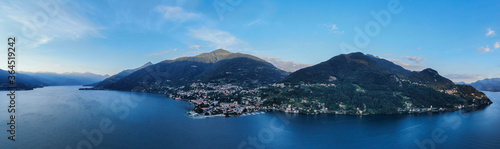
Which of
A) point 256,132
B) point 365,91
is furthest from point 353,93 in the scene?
point 256,132

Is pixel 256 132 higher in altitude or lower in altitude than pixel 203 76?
lower

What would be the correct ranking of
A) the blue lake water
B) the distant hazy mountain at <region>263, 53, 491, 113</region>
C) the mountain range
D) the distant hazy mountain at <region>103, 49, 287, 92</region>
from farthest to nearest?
the distant hazy mountain at <region>103, 49, 287, 92</region>
the distant hazy mountain at <region>263, 53, 491, 113</region>
the mountain range
the blue lake water

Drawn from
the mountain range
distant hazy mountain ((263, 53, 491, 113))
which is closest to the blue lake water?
the mountain range

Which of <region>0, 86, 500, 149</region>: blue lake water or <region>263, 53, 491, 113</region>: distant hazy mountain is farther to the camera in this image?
<region>263, 53, 491, 113</region>: distant hazy mountain

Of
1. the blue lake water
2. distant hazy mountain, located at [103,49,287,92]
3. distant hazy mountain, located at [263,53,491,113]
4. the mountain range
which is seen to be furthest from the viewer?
distant hazy mountain, located at [103,49,287,92]

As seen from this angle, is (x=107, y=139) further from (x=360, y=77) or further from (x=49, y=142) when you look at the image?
(x=360, y=77)

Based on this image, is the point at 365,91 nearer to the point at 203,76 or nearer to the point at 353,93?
the point at 353,93

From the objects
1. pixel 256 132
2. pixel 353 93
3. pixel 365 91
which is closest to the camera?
pixel 256 132

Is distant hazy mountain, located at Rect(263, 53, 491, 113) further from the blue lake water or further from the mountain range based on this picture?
the blue lake water

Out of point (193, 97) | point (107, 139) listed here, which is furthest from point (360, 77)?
point (107, 139)
